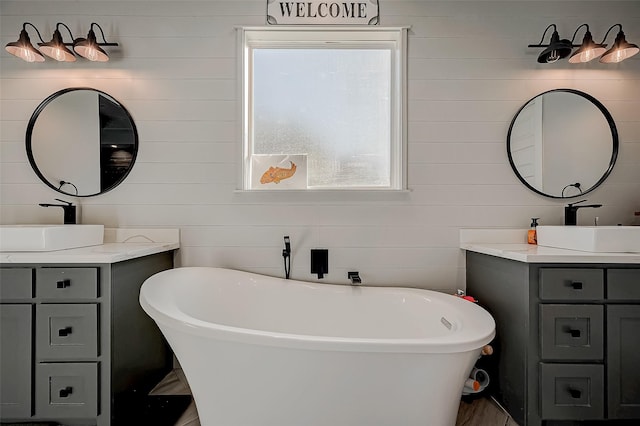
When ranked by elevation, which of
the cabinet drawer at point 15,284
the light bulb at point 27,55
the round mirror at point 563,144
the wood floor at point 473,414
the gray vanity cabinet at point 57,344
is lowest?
the wood floor at point 473,414

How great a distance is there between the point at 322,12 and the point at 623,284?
2.13 metres

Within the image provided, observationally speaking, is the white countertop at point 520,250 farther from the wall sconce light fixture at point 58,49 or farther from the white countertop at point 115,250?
the wall sconce light fixture at point 58,49

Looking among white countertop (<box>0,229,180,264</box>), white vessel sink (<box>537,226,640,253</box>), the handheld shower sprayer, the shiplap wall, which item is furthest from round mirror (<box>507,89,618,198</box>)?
white countertop (<box>0,229,180,264</box>)

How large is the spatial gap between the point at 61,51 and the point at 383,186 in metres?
2.05

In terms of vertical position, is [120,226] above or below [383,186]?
below

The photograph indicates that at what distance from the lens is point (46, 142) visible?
219 centimetres

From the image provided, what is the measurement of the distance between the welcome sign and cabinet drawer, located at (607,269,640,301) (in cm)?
184

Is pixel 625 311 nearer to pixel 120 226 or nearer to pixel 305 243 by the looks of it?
pixel 305 243

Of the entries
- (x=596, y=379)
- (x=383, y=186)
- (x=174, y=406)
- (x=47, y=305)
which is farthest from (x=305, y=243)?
(x=596, y=379)

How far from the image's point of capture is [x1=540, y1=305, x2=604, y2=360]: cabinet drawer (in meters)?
1.54

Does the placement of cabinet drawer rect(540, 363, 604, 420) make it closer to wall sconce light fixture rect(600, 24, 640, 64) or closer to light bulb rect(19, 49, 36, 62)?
wall sconce light fixture rect(600, 24, 640, 64)

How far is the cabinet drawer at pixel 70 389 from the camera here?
1504mm

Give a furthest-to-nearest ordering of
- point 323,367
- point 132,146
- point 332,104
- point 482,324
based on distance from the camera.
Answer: point 332,104 < point 132,146 < point 482,324 < point 323,367

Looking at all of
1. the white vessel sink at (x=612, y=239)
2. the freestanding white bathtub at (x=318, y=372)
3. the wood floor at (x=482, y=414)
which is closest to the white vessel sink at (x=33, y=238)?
the freestanding white bathtub at (x=318, y=372)
